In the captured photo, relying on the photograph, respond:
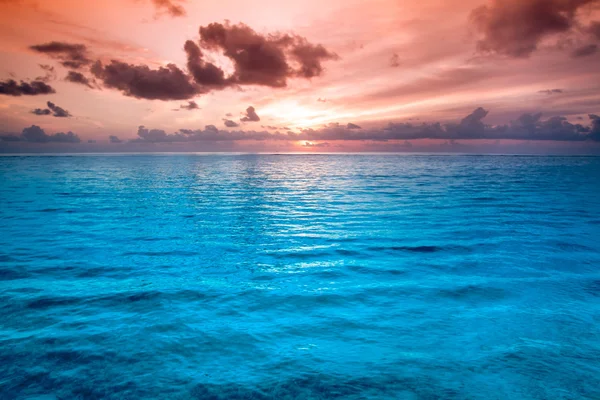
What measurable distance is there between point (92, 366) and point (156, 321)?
229cm

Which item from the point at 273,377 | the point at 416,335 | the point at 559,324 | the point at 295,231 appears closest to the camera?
the point at 273,377

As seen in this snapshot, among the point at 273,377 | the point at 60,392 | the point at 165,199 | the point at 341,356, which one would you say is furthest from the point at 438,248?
the point at 165,199

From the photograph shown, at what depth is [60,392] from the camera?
22.9 feet

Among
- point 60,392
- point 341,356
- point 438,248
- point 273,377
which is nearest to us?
point 60,392

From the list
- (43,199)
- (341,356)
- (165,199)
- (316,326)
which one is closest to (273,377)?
(341,356)

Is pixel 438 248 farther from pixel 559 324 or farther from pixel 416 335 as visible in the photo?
pixel 416 335

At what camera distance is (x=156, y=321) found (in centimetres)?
1010

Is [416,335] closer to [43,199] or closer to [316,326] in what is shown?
[316,326]

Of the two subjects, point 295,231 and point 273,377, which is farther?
point 295,231

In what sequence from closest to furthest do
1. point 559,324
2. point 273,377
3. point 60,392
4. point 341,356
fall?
1. point 60,392
2. point 273,377
3. point 341,356
4. point 559,324

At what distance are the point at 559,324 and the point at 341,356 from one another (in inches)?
267

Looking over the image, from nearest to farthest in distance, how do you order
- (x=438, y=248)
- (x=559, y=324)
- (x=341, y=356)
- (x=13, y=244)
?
(x=341, y=356) < (x=559, y=324) < (x=438, y=248) < (x=13, y=244)

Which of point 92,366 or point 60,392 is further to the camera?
point 92,366

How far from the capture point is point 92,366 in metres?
7.90
